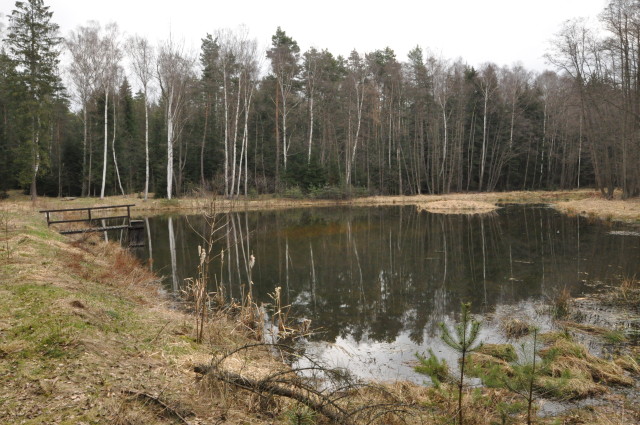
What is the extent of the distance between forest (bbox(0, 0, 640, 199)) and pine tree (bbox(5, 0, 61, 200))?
10 cm

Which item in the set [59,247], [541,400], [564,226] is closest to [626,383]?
[541,400]

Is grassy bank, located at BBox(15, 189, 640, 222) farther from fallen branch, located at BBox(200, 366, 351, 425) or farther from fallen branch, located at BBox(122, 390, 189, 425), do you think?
fallen branch, located at BBox(122, 390, 189, 425)

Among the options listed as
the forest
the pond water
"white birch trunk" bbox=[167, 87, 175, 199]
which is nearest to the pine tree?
the forest

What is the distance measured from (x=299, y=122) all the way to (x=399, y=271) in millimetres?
33993

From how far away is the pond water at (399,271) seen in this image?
7672 mm

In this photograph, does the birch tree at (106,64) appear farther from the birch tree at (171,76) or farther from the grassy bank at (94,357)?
the grassy bank at (94,357)

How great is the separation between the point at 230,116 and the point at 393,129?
17303 millimetres

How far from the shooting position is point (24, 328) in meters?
4.80

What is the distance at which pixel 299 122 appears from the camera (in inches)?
1747

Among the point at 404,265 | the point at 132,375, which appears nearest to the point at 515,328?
the point at 404,265

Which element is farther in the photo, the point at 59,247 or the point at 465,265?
the point at 465,265

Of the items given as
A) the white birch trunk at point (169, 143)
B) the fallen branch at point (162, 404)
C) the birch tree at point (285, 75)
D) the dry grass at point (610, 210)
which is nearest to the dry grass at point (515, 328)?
the fallen branch at point (162, 404)

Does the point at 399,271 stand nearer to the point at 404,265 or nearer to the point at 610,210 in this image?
the point at 404,265

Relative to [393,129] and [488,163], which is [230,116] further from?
[488,163]
